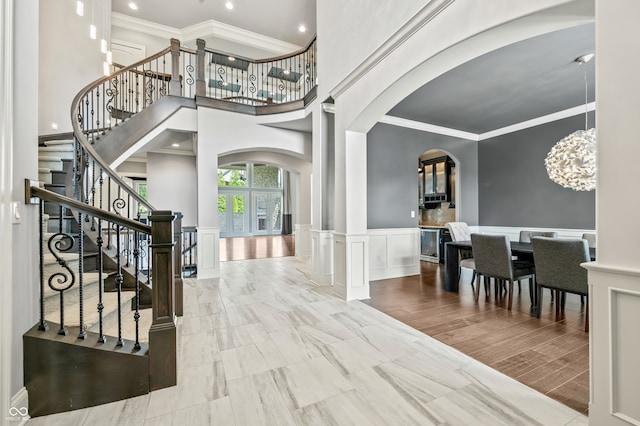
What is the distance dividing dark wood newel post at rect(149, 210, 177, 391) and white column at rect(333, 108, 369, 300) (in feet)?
7.37

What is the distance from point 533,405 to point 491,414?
1.01 ft

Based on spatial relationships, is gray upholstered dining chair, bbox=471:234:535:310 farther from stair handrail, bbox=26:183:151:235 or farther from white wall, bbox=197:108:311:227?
white wall, bbox=197:108:311:227

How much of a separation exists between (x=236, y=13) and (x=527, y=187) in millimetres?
7768

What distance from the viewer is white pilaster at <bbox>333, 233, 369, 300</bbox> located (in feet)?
11.8

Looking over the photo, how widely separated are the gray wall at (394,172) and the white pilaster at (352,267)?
121 cm

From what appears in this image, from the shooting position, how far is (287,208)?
13578 mm

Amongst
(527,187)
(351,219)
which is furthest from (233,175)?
(527,187)

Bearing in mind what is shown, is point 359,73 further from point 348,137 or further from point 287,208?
point 287,208

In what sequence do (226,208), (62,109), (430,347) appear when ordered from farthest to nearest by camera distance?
1. (226,208)
2. (62,109)
3. (430,347)

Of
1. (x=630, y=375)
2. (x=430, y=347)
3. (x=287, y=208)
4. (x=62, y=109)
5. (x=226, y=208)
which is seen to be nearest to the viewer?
(x=630, y=375)

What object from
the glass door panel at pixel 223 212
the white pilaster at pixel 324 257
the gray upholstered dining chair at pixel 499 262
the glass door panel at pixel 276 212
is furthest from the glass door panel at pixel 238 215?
the gray upholstered dining chair at pixel 499 262

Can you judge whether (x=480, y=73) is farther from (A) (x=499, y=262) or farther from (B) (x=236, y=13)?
(B) (x=236, y=13)

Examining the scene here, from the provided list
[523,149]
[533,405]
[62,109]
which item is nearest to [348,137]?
[533,405]

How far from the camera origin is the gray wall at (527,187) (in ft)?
15.3
